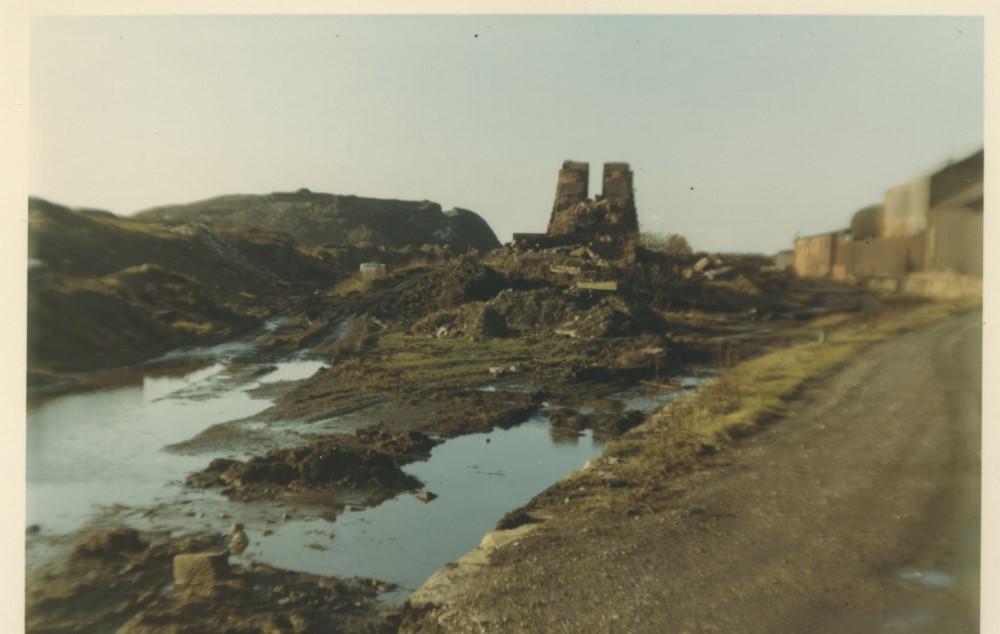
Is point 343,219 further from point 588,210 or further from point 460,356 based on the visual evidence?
point 460,356

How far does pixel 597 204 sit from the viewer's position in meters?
26.3

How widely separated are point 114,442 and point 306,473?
3.13m

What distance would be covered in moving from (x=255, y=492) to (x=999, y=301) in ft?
24.7

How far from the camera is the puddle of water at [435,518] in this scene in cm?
626

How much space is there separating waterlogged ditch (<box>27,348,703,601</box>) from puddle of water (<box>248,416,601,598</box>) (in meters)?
0.01

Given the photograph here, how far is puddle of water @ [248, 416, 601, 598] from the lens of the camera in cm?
626

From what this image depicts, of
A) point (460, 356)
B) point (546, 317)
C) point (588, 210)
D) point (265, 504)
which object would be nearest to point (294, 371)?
point (460, 356)

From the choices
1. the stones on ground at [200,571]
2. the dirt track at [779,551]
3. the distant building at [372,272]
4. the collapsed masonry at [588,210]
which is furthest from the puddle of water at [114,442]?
the distant building at [372,272]

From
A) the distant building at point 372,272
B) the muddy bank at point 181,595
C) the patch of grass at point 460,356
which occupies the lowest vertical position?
the muddy bank at point 181,595

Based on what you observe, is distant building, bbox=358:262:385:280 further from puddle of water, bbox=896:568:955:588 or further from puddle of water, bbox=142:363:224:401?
puddle of water, bbox=896:568:955:588

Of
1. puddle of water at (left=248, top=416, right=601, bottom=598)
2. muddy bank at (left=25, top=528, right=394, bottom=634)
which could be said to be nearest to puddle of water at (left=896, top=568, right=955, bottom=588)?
puddle of water at (left=248, top=416, right=601, bottom=598)

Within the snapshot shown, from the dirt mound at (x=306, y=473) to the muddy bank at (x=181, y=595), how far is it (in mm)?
1417

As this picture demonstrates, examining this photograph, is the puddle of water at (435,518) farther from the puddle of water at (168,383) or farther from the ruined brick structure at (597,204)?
the ruined brick structure at (597,204)

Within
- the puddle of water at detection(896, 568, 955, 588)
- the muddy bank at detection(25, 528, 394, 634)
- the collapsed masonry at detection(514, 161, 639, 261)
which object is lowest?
the muddy bank at detection(25, 528, 394, 634)
